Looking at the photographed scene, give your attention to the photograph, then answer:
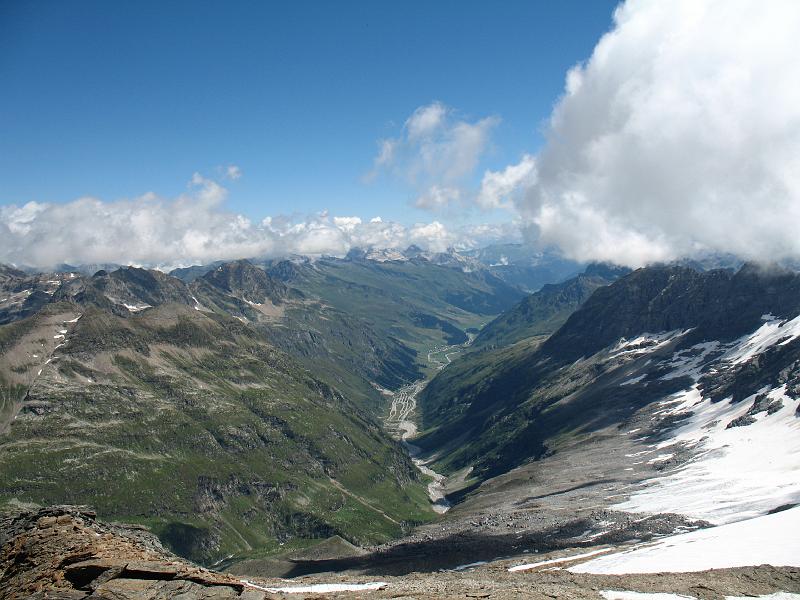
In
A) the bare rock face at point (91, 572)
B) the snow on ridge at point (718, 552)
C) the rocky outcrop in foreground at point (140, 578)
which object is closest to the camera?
the bare rock face at point (91, 572)

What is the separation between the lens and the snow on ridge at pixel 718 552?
74.9 metres

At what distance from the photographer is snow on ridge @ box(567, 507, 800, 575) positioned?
74938mm

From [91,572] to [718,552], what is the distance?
3319 inches

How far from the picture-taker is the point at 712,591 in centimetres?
5759

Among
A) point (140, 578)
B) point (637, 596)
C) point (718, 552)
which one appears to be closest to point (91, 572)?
point (140, 578)

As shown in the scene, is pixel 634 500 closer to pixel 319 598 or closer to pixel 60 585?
pixel 319 598

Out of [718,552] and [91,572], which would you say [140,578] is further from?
[718,552]

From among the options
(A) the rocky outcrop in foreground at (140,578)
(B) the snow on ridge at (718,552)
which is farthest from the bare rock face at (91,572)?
(B) the snow on ridge at (718,552)

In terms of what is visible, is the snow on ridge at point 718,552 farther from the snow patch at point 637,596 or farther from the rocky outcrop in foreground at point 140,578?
the snow patch at point 637,596

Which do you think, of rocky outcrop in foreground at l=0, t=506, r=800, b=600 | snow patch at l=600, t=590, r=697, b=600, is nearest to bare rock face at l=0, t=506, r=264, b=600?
rocky outcrop in foreground at l=0, t=506, r=800, b=600

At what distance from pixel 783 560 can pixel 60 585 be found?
82.5 metres

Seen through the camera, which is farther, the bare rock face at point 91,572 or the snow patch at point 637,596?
the snow patch at point 637,596

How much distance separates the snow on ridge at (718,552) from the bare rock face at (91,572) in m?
60.3

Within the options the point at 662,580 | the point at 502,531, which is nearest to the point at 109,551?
the point at 662,580
